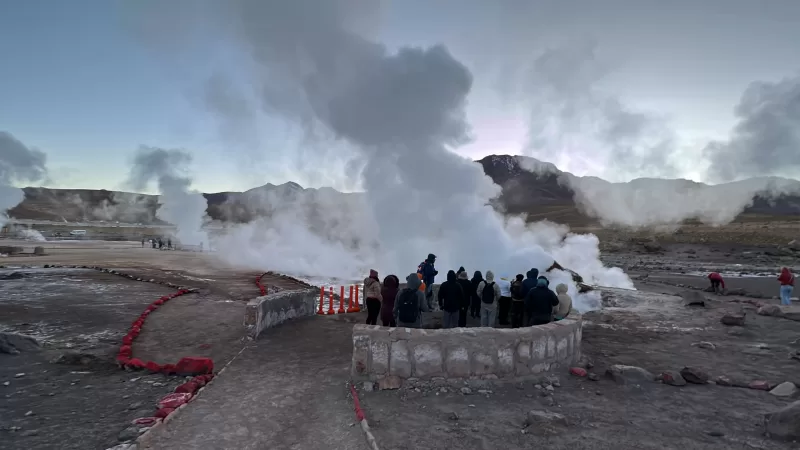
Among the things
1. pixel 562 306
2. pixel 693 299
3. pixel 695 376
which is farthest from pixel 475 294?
pixel 693 299

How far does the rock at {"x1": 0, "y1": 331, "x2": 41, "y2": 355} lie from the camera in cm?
909

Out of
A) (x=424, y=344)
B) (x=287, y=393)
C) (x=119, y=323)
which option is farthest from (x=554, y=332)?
(x=119, y=323)

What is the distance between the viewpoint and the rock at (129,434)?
5754 mm

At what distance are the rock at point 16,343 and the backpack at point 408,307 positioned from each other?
751 cm

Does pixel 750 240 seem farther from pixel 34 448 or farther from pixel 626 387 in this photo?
pixel 34 448

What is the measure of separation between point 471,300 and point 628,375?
12.2 feet

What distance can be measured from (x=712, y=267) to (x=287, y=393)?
3957cm

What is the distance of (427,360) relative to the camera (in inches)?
280

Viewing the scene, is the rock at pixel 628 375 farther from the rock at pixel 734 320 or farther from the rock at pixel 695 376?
the rock at pixel 734 320

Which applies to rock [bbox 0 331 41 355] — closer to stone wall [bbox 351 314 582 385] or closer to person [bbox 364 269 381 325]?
person [bbox 364 269 381 325]

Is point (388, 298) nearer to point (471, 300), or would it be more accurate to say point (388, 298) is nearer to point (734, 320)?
point (471, 300)

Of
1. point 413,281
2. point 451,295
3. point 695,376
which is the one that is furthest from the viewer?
point 451,295

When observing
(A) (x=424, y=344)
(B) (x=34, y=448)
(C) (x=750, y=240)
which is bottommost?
(B) (x=34, y=448)

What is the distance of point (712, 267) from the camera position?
36.6 m
